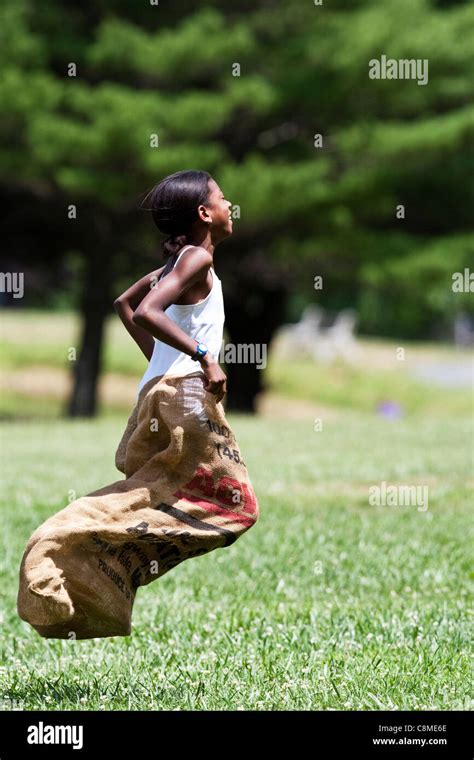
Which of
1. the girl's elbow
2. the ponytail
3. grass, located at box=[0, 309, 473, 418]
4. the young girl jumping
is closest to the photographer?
the girl's elbow

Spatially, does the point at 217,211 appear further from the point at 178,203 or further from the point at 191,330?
the point at 191,330

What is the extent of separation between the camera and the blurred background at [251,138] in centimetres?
1788

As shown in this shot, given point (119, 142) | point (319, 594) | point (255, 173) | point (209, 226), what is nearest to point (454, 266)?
point (255, 173)

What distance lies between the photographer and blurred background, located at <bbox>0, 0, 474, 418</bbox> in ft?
58.6

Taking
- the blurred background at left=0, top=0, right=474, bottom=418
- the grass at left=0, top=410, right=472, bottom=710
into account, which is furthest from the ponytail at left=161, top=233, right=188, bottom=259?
the blurred background at left=0, top=0, right=474, bottom=418

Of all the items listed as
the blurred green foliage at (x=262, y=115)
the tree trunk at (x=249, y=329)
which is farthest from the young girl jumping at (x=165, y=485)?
the tree trunk at (x=249, y=329)

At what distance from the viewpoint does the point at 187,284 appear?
13.9 ft

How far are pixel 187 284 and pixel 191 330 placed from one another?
0.60 ft

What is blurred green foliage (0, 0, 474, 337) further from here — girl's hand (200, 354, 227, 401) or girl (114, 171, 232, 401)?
girl's hand (200, 354, 227, 401)

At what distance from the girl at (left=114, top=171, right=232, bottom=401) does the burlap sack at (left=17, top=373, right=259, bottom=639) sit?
4.3 inches

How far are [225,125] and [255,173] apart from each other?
227cm

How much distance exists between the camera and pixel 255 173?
18.1m

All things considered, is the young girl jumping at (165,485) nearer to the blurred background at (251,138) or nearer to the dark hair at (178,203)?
the dark hair at (178,203)

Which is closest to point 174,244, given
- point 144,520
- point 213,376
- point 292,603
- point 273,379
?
point 213,376
